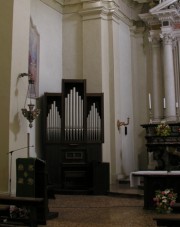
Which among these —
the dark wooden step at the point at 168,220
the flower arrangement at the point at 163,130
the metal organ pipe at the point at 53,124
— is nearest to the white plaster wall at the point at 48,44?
the metal organ pipe at the point at 53,124

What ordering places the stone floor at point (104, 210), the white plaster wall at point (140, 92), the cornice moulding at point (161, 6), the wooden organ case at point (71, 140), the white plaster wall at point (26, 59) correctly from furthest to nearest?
the white plaster wall at point (140, 92)
the cornice moulding at point (161, 6)
the wooden organ case at point (71, 140)
the white plaster wall at point (26, 59)
the stone floor at point (104, 210)

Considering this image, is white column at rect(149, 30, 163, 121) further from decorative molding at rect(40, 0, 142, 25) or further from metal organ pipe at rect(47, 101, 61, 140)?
metal organ pipe at rect(47, 101, 61, 140)

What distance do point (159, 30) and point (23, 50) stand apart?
20.8ft

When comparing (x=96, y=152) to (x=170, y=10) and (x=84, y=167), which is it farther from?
(x=170, y=10)

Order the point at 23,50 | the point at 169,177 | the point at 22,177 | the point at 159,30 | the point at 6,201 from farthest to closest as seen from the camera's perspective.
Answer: the point at 159,30
the point at 23,50
the point at 169,177
the point at 22,177
the point at 6,201

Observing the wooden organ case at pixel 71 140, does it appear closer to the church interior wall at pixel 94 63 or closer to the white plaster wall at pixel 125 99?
the church interior wall at pixel 94 63

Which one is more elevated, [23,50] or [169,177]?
[23,50]

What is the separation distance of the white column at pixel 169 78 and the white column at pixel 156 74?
1.38 ft

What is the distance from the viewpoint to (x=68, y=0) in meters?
12.4

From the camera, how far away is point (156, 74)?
1323 centimetres

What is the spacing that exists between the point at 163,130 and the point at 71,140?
271cm

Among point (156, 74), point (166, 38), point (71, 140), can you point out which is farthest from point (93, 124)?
point (166, 38)

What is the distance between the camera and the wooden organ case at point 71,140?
1043cm

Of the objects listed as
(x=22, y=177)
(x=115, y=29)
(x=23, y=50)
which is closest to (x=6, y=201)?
(x=22, y=177)
